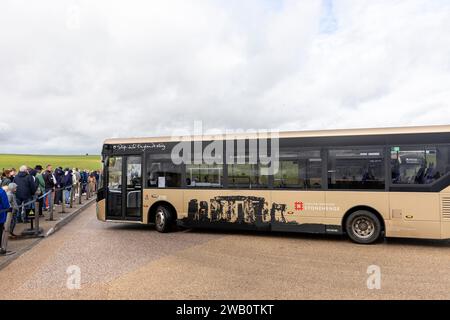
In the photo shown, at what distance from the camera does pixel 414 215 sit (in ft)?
28.8

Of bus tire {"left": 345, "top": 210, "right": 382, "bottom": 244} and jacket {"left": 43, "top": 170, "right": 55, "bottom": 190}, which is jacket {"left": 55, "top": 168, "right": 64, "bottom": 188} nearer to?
jacket {"left": 43, "top": 170, "right": 55, "bottom": 190}

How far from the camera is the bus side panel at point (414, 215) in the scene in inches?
339

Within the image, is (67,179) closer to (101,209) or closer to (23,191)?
(23,191)

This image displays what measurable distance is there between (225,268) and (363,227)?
13.7 feet

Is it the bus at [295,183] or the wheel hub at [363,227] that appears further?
the wheel hub at [363,227]

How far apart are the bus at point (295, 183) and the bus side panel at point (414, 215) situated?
2cm

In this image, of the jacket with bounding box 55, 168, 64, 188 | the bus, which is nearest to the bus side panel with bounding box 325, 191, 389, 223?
the bus

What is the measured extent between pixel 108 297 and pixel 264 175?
5.83 meters

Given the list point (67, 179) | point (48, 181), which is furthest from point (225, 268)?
point (67, 179)

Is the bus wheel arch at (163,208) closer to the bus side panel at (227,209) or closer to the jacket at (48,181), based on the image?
the bus side panel at (227,209)

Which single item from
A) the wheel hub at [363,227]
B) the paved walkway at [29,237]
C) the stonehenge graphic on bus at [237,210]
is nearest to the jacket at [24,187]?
the paved walkway at [29,237]
